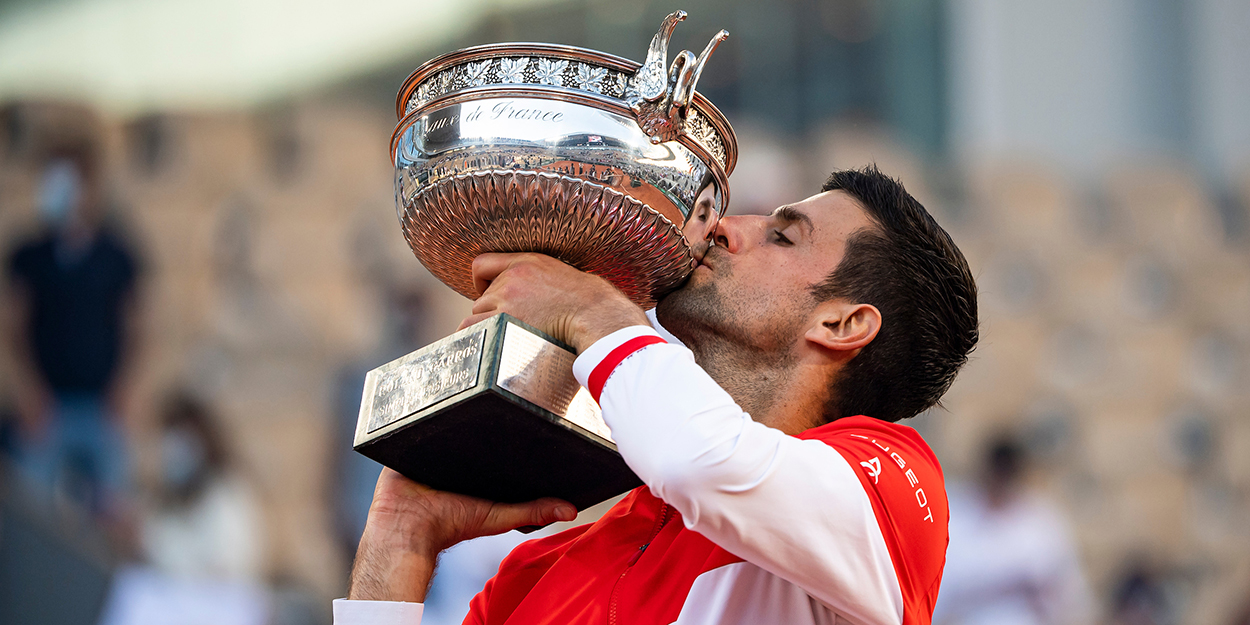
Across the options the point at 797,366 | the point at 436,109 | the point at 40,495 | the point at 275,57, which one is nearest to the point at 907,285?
the point at 797,366

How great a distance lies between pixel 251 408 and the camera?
646cm

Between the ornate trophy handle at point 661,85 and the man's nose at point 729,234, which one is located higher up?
the ornate trophy handle at point 661,85

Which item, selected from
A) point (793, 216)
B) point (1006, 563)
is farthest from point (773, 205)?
point (793, 216)

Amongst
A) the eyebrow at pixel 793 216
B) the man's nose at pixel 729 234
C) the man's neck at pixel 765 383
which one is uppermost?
the eyebrow at pixel 793 216

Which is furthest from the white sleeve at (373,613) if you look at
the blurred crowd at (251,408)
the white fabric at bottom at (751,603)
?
the blurred crowd at (251,408)

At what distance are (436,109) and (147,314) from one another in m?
4.48

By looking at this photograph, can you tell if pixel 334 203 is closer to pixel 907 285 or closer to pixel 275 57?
pixel 275 57

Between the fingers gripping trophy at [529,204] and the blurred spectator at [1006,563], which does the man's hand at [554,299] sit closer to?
the fingers gripping trophy at [529,204]

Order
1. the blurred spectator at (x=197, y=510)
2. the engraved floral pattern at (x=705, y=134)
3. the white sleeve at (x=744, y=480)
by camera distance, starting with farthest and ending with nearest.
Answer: the blurred spectator at (x=197, y=510) < the engraved floral pattern at (x=705, y=134) < the white sleeve at (x=744, y=480)

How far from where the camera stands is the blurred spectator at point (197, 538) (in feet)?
16.0

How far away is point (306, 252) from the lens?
7113 millimetres

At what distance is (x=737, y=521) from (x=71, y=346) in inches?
186

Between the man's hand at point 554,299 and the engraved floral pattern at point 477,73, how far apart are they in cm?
29

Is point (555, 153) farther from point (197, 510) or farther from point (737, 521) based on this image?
point (197, 510)
